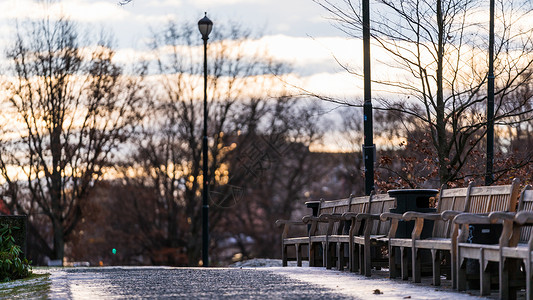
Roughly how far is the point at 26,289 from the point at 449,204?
17.9 feet

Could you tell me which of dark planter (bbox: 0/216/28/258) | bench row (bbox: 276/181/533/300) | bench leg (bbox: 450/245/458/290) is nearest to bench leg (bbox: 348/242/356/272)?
bench row (bbox: 276/181/533/300)

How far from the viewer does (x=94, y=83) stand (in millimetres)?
39500

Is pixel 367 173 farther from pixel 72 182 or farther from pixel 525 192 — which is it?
pixel 72 182

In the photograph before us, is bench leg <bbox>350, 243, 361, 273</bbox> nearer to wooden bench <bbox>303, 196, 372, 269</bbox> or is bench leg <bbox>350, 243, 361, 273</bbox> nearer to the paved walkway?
the paved walkway

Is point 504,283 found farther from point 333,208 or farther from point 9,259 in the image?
point 9,259

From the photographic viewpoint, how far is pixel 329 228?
56.1ft

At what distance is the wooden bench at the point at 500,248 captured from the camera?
1016 cm

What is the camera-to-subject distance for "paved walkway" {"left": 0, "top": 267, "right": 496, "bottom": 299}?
11188mm

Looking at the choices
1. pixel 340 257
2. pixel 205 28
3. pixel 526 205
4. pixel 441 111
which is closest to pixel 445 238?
pixel 526 205

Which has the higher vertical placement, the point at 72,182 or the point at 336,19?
the point at 336,19

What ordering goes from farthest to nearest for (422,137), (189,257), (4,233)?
1. (189,257)
2. (422,137)
3. (4,233)

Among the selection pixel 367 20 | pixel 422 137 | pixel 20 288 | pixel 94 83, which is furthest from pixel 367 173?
pixel 94 83

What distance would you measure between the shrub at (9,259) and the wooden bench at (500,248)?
7911 mm

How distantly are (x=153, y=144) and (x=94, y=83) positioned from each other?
9.21 m
